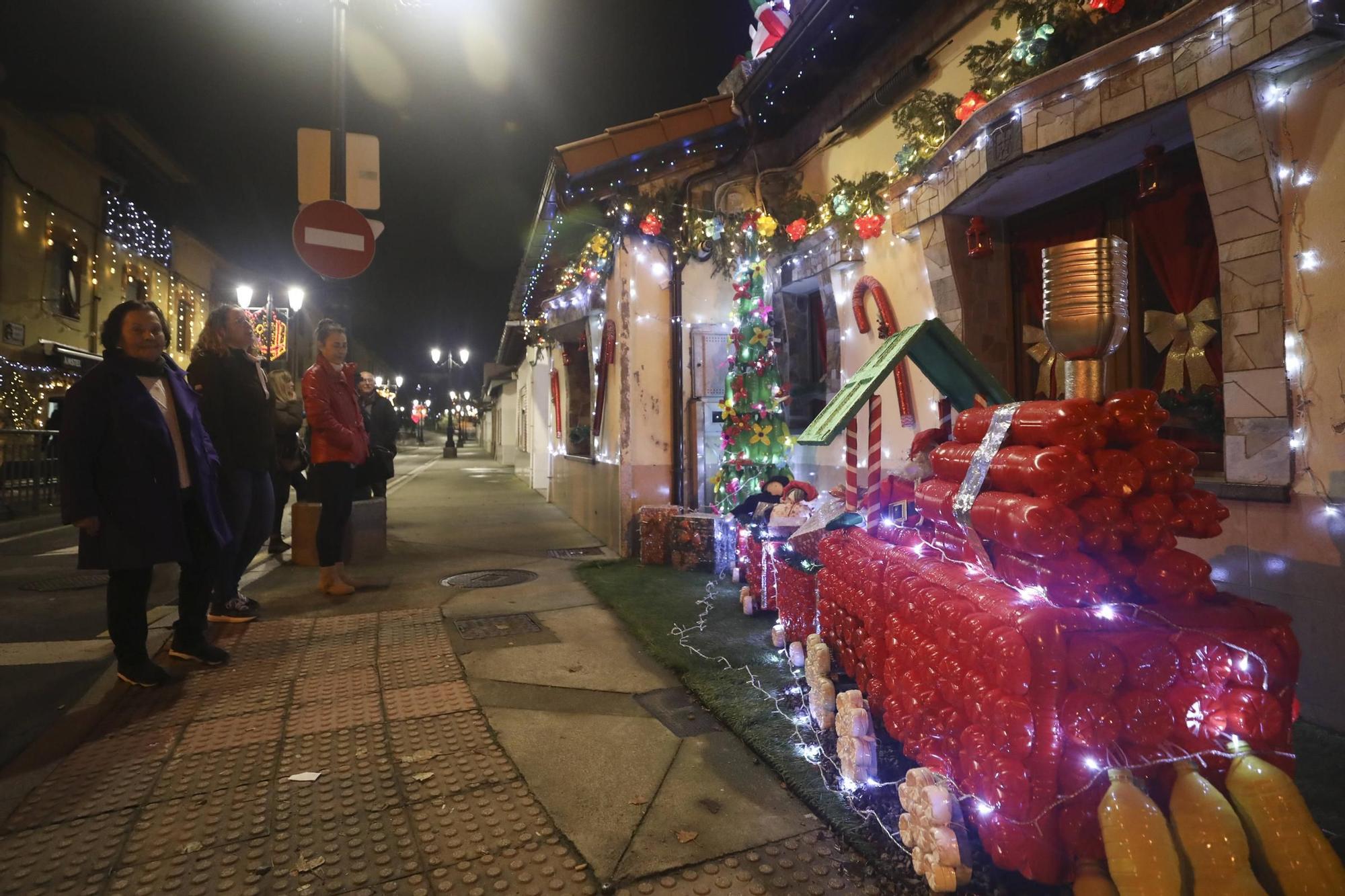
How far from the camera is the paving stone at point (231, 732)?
287 centimetres

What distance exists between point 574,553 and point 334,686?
4071 mm

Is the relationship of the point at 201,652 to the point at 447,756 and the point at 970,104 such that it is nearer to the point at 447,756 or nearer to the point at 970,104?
the point at 447,756

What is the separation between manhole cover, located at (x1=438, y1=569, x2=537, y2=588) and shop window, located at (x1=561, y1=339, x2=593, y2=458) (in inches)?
174

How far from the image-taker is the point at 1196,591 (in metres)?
1.90

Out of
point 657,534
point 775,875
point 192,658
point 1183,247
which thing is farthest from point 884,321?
point 192,658

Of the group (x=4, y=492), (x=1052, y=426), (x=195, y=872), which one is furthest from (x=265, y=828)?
(x=4, y=492)

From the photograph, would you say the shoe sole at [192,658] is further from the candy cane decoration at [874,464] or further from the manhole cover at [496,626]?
the candy cane decoration at [874,464]

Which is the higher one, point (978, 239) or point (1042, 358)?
point (978, 239)

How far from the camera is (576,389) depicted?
11328mm

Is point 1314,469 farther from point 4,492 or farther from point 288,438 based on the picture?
point 4,492

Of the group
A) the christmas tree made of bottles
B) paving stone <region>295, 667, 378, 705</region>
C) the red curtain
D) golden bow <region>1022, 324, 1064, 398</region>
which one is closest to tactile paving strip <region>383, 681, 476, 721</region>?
paving stone <region>295, 667, 378, 705</region>

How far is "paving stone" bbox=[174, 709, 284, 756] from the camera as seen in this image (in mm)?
2869

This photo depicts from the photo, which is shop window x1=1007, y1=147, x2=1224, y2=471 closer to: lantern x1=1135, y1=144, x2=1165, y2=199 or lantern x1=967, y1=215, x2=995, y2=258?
lantern x1=1135, y1=144, x2=1165, y2=199

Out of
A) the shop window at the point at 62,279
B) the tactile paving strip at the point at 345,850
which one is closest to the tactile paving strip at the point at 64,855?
the tactile paving strip at the point at 345,850
